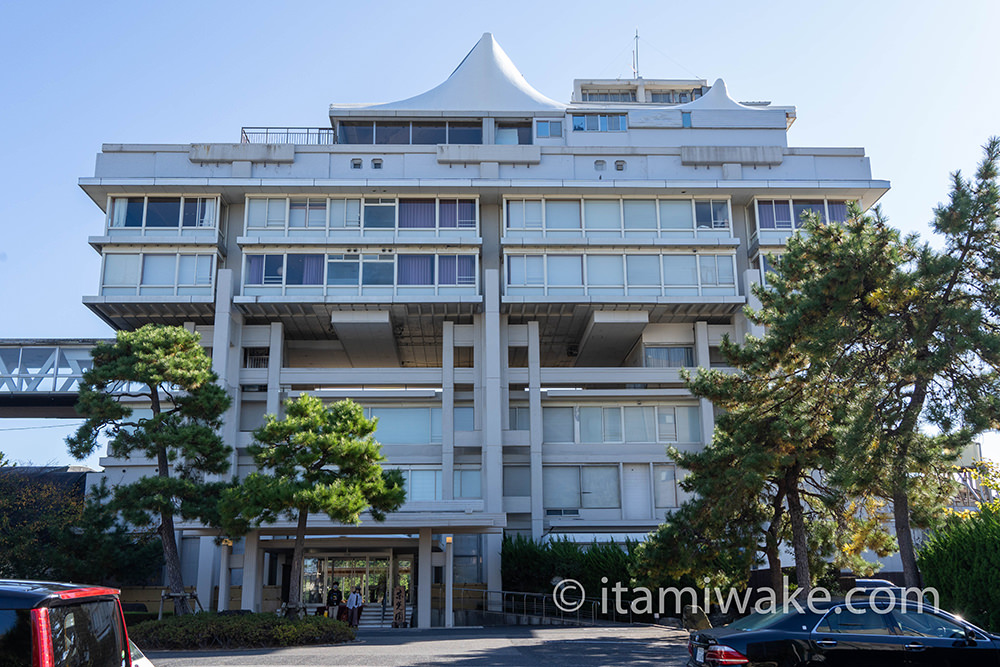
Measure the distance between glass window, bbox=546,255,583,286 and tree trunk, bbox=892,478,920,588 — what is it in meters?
21.4

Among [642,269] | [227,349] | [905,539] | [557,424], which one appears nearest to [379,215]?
[227,349]

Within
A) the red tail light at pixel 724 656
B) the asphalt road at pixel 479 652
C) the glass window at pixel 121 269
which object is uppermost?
the glass window at pixel 121 269

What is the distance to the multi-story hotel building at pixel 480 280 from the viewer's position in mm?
36875

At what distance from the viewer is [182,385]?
26109mm

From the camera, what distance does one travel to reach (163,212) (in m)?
37.6

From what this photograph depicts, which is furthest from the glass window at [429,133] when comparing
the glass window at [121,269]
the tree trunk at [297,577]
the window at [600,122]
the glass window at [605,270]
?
the tree trunk at [297,577]

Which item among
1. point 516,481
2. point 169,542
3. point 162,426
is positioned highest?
point 162,426

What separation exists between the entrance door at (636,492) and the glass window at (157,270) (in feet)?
67.9

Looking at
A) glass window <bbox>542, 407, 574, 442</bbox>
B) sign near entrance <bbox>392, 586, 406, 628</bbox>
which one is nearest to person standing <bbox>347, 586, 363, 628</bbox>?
sign near entrance <bbox>392, 586, 406, 628</bbox>

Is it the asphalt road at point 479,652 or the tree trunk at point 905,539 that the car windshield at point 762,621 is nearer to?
the asphalt road at point 479,652

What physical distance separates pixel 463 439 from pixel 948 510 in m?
21.6

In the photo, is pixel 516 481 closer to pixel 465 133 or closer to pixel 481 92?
pixel 465 133

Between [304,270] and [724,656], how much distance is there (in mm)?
29566

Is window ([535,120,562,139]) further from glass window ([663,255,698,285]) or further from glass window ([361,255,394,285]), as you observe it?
glass window ([361,255,394,285])
